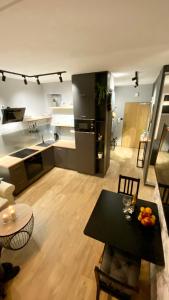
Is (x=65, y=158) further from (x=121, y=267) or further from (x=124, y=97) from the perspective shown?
(x=124, y=97)

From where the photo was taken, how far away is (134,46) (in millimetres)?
1737

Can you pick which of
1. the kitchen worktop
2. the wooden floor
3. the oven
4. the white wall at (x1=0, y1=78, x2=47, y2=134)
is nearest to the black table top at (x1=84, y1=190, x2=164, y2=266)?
the wooden floor

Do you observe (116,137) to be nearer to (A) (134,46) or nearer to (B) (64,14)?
(A) (134,46)

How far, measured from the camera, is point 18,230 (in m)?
1.95

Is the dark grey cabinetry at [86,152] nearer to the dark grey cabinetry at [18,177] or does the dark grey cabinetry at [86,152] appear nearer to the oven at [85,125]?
the oven at [85,125]

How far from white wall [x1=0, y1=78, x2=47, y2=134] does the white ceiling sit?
147 cm

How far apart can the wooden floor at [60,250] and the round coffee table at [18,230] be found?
11 cm

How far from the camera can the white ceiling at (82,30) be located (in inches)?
38.9

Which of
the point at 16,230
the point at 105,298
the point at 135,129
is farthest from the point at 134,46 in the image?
the point at 135,129

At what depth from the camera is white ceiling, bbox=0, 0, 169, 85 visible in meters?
0.99

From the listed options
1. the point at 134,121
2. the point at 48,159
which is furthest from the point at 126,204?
the point at 134,121

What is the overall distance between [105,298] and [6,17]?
2.95 metres

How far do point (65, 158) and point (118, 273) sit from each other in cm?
323

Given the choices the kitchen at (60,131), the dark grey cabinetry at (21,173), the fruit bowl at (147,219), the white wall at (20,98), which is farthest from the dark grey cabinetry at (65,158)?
the fruit bowl at (147,219)
